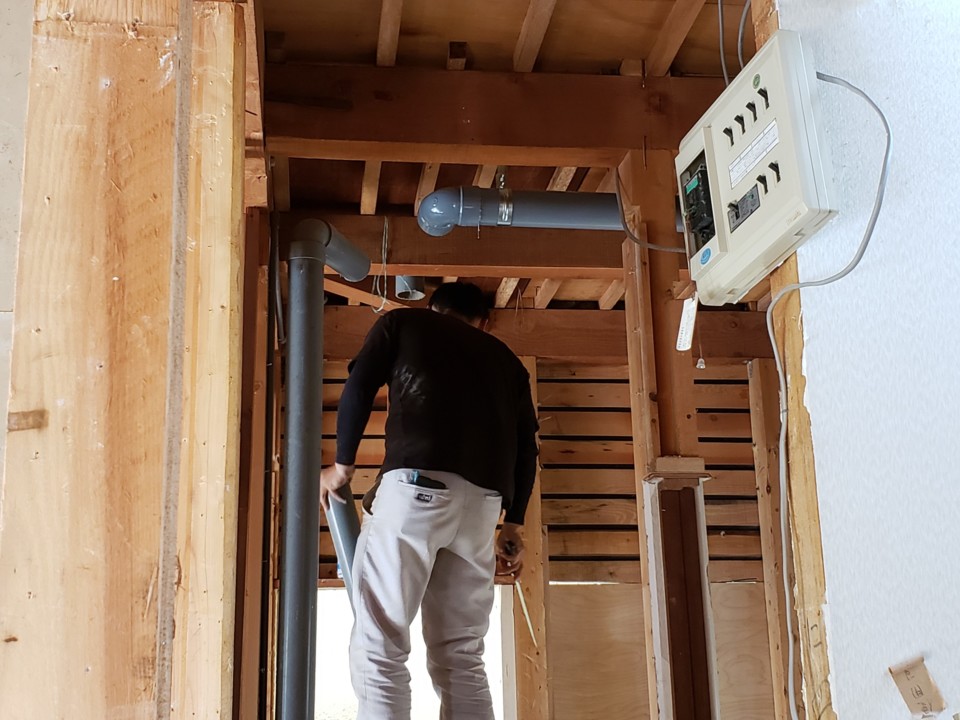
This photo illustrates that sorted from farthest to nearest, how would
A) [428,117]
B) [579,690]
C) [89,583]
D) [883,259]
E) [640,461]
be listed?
[579,690], [428,117], [640,461], [883,259], [89,583]

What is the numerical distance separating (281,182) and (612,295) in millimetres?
2086

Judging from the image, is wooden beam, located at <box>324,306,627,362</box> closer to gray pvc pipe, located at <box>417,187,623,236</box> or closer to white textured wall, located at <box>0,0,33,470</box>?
gray pvc pipe, located at <box>417,187,623,236</box>

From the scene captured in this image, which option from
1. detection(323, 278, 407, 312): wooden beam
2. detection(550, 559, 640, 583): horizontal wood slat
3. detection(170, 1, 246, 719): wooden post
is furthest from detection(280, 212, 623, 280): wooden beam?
detection(170, 1, 246, 719): wooden post

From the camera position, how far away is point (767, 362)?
18.8 ft

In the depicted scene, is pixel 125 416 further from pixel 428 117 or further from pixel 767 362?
pixel 767 362

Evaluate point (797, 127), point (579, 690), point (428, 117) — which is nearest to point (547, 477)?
point (579, 690)

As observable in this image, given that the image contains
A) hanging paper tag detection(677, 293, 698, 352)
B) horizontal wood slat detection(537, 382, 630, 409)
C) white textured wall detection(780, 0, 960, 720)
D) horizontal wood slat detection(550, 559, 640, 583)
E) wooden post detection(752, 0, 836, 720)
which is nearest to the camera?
white textured wall detection(780, 0, 960, 720)

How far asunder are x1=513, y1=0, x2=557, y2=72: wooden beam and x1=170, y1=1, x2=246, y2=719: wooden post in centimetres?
139

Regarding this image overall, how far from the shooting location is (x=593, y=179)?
4.17 m

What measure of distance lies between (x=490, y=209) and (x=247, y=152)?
921mm

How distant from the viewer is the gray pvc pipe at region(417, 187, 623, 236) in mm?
3570

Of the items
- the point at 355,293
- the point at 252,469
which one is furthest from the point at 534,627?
the point at 252,469

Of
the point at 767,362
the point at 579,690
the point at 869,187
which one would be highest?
the point at 767,362

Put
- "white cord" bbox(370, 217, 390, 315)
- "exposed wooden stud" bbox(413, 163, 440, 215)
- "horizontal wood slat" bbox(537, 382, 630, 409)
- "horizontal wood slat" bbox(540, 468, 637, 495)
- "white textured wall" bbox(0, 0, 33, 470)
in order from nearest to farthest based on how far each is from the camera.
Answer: "white textured wall" bbox(0, 0, 33, 470)
"exposed wooden stud" bbox(413, 163, 440, 215)
"white cord" bbox(370, 217, 390, 315)
"horizontal wood slat" bbox(540, 468, 637, 495)
"horizontal wood slat" bbox(537, 382, 630, 409)
